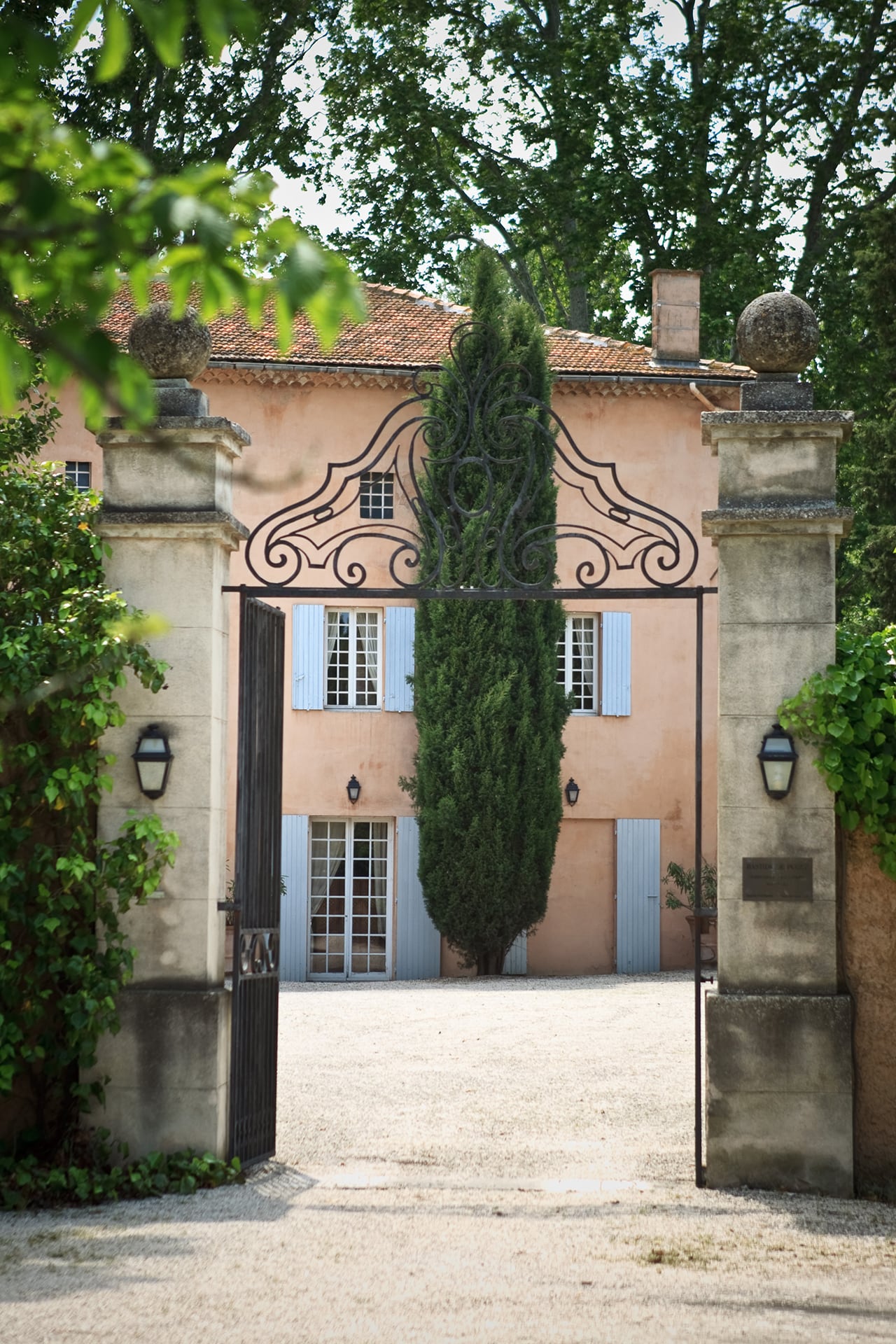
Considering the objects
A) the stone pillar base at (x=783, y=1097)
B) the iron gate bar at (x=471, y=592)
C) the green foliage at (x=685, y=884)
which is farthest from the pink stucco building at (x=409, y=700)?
the stone pillar base at (x=783, y=1097)

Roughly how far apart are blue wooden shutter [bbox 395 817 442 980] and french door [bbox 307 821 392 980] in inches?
8.2

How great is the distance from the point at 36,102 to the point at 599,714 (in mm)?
17004

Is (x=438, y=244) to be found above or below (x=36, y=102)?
above

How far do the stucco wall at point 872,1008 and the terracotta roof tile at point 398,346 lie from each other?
12.1 meters

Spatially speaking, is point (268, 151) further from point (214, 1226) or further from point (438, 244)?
point (214, 1226)

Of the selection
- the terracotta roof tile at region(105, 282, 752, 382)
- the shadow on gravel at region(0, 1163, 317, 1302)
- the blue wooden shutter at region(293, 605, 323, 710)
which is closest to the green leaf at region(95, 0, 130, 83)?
the shadow on gravel at region(0, 1163, 317, 1302)

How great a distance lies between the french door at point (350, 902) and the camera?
18.3 m

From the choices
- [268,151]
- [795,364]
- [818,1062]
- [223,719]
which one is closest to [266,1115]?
[223,719]

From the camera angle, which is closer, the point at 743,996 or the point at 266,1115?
the point at 743,996

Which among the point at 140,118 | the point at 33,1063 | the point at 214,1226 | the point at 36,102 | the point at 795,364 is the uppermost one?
the point at 140,118

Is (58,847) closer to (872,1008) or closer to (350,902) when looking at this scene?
(872,1008)

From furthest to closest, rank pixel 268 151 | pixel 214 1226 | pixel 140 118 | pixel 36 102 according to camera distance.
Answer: pixel 268 151 → pixel 140 118 → pixel 214 1226 → pixel 36 102

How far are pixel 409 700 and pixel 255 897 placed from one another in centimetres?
1152

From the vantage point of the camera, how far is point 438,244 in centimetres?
2442
